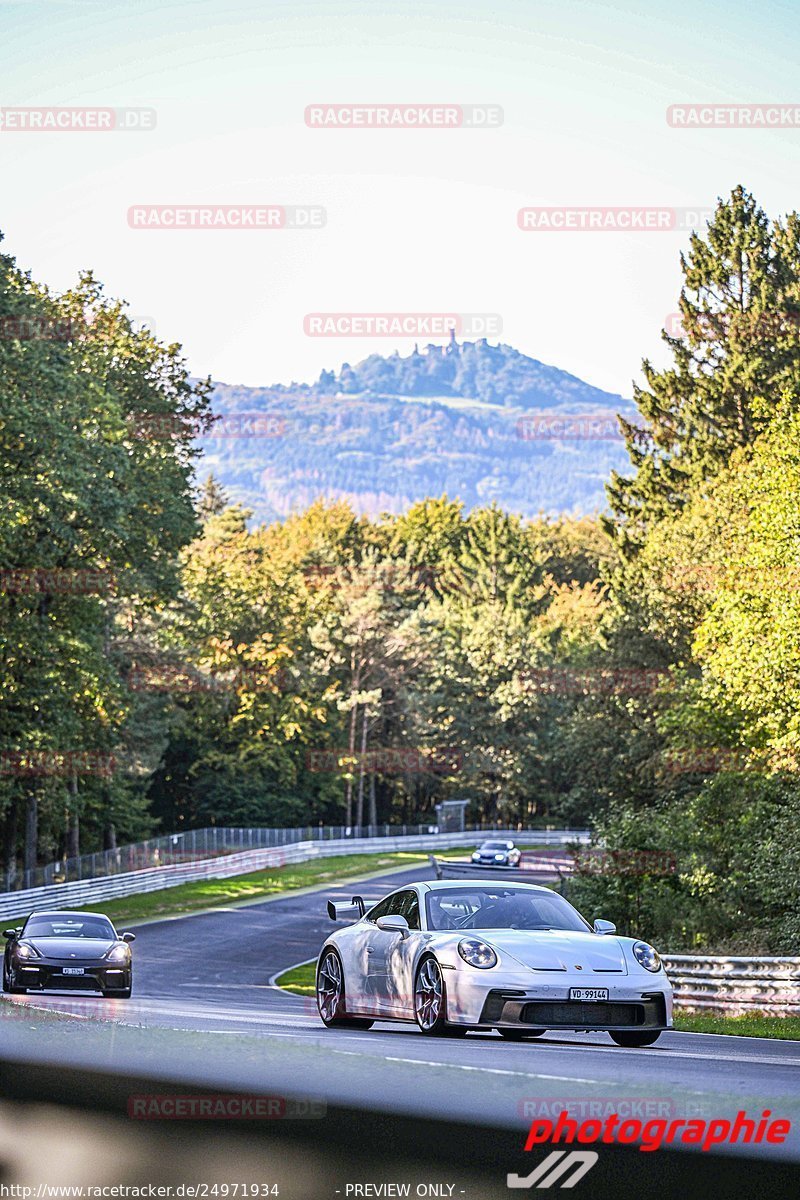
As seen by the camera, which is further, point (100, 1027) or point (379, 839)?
point (379, 839)

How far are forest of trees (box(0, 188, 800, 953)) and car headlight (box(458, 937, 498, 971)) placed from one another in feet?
58.7

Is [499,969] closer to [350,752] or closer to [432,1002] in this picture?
[432,1002]

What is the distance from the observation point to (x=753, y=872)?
3033 centimetres

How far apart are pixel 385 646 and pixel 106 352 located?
56.9 meters

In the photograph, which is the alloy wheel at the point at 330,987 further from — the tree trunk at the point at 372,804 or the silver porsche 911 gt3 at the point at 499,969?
the tree trunk at the point at 372,804

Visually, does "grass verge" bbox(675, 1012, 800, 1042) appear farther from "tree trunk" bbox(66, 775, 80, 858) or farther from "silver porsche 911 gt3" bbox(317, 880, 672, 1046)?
"tree trunk" bbox(66, 775, 80, 858)

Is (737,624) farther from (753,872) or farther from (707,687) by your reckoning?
(753,872)

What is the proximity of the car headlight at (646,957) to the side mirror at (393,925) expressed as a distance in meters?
2.04

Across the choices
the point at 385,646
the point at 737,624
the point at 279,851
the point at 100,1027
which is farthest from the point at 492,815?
the point at 100,1027

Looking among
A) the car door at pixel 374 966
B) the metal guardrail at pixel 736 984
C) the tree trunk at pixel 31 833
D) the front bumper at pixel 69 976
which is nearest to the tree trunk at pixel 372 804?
the tree trunk at pixel 31 833

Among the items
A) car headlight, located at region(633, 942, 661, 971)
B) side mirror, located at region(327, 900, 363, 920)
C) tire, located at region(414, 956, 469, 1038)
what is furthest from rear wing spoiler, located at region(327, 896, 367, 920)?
car headlight, located at region(633, 942, 661, 971)

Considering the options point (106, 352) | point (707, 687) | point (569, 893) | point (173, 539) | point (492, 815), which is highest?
point (106, 352)

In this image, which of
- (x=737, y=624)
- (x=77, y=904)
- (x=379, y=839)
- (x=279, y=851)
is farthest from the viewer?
(x=379, y=839)

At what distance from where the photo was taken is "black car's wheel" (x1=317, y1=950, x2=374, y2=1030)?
14453 millimetres
